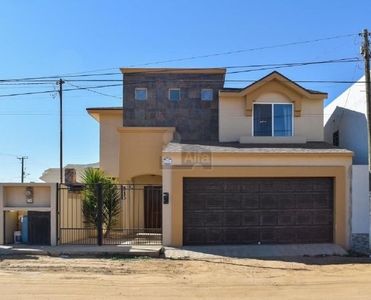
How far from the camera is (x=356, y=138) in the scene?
1681 cm

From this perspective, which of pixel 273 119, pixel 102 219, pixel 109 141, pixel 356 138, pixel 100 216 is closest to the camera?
pixel 100 216

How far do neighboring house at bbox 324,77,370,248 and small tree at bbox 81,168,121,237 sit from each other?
30.1ft

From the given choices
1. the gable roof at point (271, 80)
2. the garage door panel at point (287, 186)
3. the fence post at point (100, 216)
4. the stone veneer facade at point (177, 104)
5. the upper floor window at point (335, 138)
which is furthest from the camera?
the upper floor window at point (335, 138)

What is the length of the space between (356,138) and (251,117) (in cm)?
518

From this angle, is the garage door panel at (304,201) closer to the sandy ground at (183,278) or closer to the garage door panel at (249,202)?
the garage door panel at (249,202)

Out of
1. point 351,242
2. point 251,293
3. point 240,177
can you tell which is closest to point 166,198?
point 240,177

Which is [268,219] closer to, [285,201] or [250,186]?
[285,201]

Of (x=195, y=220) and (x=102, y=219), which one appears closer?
(x=195, y=220)

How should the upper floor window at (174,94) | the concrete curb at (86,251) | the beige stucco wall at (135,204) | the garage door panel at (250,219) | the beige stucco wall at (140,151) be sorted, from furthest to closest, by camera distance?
the upper floor window at (174,94), the beige stucco wall at (140,151), the beige stucco wall at (135,204), the garage door panel at (250,219), the concrete curb at (86,251)

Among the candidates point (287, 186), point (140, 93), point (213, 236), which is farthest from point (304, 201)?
point (140, 93)

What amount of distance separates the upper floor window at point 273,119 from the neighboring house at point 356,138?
3.22 m

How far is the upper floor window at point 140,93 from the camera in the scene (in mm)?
18139

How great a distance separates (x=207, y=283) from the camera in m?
8.16

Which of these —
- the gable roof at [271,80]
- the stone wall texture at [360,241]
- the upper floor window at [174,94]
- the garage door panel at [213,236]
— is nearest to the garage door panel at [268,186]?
the garage door panel at [213,236]
